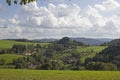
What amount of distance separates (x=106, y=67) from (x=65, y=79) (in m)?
63.5

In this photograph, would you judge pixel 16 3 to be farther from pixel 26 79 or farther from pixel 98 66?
pixel 98 66

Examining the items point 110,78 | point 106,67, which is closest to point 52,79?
point 110,78

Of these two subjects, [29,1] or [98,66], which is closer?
[29,1]

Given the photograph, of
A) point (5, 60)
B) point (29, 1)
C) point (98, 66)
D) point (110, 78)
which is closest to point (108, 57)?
point (5, 60)

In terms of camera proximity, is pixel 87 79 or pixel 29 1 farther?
pixel 87 79

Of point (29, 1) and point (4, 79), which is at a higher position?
point (29, 1)

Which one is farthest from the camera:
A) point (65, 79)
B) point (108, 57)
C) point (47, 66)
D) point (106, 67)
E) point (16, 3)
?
point (108, 57)

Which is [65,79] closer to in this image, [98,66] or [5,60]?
[98,66]

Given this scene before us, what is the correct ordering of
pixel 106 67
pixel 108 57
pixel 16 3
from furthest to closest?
pixel 108 57
pixel 106 67
pixel 16 3

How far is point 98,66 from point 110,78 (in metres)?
64.5

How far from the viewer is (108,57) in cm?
17838

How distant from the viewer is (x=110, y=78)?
35.2m

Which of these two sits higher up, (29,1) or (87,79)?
(29,1)

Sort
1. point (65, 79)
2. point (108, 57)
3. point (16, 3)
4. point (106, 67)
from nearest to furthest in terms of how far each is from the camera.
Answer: point (16, 3) < point (65, 79) < point (106, 67) < point (108, 57)
